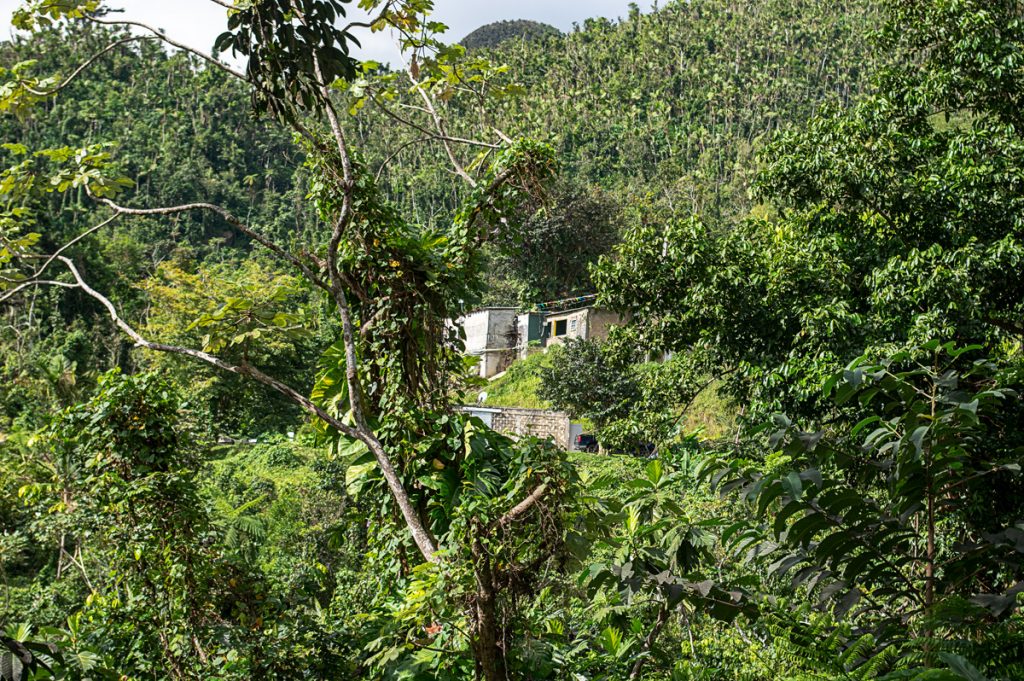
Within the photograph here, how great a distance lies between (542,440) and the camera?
319 centimetres

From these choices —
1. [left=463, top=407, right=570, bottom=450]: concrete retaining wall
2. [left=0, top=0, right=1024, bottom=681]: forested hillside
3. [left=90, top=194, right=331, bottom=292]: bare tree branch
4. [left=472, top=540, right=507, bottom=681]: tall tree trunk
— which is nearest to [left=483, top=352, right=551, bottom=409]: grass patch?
[left=463, top=407, right=570, bottom=450]: concrete retaining wall

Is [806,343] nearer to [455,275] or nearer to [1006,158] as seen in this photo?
[1006,158]

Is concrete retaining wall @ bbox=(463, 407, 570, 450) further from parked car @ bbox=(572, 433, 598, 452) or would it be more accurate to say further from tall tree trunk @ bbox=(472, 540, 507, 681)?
tall tree trunk @ bbox=(472, 540, 507, 681)

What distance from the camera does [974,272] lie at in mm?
7020

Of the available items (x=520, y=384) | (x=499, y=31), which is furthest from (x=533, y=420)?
(x=499, y=31)

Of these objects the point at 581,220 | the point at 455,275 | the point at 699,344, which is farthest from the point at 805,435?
the point at 581,220

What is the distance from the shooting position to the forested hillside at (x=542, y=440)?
8.08 feet

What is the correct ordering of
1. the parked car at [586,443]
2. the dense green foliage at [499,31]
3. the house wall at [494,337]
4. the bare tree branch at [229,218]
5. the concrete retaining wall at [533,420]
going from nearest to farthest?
the bare tree branch at [229,218] < the concrete retaining wall at [533,420] < the parked car at [586,443] < the house wall at [494,337] < the dense green foliage at [499,31]

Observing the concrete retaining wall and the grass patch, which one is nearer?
the concrete retaining wall

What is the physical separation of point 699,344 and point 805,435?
5964 millimetres

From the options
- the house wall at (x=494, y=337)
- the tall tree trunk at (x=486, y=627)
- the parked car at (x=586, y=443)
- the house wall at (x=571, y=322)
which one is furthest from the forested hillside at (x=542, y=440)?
the house wall at (x=494, y=337)

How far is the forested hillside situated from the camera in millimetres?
2463

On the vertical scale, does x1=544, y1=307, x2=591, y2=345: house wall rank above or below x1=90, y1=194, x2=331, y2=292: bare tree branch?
below

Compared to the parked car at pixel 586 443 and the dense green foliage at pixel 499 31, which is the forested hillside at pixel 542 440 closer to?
the parked car at pixel 586 443
